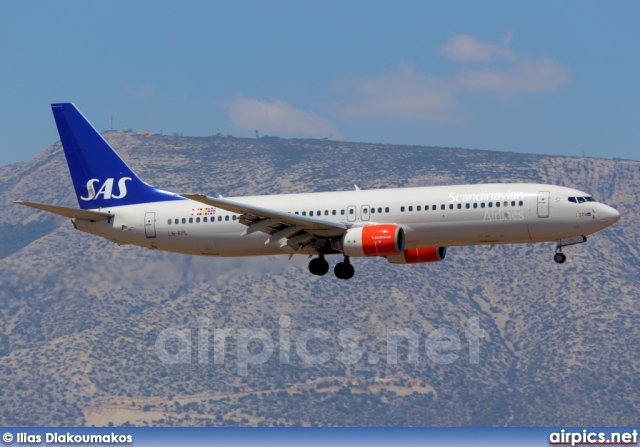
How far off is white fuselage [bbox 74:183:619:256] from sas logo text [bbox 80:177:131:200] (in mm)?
5430

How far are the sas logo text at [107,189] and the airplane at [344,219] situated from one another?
7 centimetres

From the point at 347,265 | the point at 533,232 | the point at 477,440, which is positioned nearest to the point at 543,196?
the point at 533,232

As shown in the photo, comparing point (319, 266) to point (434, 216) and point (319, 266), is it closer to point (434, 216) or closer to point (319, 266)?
point (319, 266)

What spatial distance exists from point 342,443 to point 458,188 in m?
27.6

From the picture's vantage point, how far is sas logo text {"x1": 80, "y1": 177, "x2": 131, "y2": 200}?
8438 cm

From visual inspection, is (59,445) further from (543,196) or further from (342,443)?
(543,196)

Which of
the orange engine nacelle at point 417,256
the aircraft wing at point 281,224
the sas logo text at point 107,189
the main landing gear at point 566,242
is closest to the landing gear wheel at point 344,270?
the orange engine nacelle at point 417,256

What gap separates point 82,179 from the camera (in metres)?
86.1

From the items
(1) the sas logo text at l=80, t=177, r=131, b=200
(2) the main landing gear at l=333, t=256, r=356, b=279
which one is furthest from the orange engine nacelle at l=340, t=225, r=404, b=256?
(1) the sas logo text at l=80, t=177, r=131, b=200

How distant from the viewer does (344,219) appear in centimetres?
7694

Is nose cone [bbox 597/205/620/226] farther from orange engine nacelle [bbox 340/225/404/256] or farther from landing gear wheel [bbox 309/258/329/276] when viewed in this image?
landing gear wheel [bbox 309/258/329/276]

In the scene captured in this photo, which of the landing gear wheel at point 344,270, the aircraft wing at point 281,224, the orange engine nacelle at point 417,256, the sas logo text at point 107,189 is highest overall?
the sas logo text at point 107,189

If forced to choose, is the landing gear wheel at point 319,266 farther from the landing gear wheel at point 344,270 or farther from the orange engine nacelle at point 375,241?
the orange engine nacelle at point 375,241

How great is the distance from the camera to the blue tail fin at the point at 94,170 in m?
84.0
